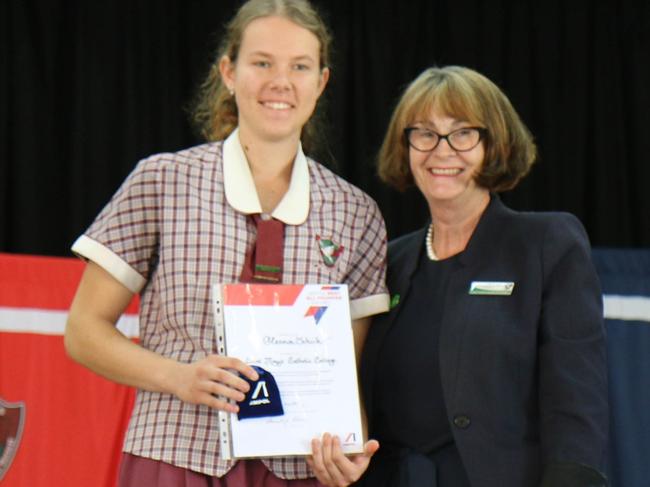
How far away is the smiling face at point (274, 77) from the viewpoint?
2520mm

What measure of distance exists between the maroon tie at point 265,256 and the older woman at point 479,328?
1.49ft

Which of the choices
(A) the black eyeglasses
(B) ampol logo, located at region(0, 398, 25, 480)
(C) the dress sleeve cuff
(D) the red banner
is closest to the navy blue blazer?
(A) the black eyeglasses

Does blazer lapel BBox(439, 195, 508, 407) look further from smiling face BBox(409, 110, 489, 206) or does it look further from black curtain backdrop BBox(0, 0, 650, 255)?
black curtain backdrop BBox(0, 0, 650, 255)

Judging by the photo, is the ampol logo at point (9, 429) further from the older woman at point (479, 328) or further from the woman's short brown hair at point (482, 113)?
the woman's short brown hair at point (482, 113)

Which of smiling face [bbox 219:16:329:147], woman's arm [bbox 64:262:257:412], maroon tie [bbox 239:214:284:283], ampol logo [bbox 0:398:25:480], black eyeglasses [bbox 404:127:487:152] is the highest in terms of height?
smiling face [bbox 219:16:329:147]

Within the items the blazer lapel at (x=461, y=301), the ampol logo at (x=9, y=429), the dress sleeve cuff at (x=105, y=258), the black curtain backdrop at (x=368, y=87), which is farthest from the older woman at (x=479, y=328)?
the black curtain backdrop at (x=368, y=87)

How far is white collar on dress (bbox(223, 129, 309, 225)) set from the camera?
8.15ft

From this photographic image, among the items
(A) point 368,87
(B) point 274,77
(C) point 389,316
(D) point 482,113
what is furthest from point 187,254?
(A) point 368,87

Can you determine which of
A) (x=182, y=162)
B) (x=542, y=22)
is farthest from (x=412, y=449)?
(x=542, y=22)

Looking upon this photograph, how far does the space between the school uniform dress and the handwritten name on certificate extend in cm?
9

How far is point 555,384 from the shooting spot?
8.22 ft

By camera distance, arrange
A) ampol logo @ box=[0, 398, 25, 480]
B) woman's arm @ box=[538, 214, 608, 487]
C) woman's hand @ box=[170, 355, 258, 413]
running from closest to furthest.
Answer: woman's hand @ box=[170, 355, 258, 413]
woman's arm @ box=[538, 214, 608, 487]
ampol logo @ box=[0, 398, 25, 480]

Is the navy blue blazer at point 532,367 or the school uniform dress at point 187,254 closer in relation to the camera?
the school uniform dress at point 187,254

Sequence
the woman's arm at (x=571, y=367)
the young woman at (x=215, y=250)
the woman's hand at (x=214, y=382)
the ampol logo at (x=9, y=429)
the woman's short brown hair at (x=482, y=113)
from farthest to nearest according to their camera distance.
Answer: the ampol logo at (x=9, y=429), the woman's short brown hair at (x=482, y=113), the woman's arm at (x=571, y=367), the young woman at (x=215, y=250), the woman's hand at (x=214, y=382)
